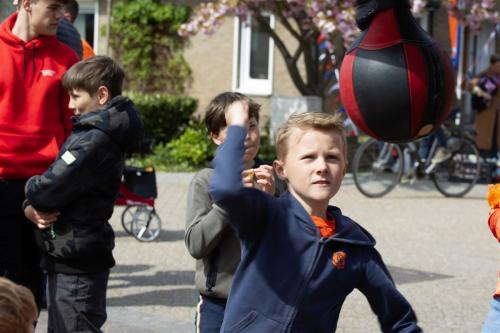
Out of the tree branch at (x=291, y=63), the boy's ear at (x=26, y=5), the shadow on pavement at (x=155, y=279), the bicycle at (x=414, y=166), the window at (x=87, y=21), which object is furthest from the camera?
the window at (x=87, y=21)

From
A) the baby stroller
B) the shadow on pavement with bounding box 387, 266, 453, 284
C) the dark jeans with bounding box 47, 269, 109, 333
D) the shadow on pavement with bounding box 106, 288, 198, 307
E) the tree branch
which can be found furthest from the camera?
the tree branch

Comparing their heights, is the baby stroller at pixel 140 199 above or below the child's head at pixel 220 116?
below

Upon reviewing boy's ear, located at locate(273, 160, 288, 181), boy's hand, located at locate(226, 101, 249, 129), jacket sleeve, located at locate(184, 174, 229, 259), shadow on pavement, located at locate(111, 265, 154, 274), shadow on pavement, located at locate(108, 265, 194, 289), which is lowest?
shadow on pavement, located at locate(111, 265, 154, 274)

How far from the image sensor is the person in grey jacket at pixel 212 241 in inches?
156

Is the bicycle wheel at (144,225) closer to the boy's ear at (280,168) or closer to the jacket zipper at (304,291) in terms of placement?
the boy's ear at (280,168)

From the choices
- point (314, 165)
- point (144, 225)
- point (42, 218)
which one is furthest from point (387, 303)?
point (144, 225)

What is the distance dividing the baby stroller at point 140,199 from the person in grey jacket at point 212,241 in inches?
201

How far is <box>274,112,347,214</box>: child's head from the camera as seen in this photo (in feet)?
10.4

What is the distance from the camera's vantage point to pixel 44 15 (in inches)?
202

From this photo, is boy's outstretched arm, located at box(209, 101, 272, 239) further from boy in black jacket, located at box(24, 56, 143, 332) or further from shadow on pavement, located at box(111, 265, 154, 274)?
shadow on pavement, located at box(111, 265, 154, 274)

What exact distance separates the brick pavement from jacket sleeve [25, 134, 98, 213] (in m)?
1.90

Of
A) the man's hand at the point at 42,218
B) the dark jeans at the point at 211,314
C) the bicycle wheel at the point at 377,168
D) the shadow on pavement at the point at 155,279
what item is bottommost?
the shadow on pavement at the point at 155,279

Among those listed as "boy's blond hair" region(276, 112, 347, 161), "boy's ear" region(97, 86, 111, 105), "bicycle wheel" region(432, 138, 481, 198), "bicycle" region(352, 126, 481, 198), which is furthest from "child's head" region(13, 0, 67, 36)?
"bicycle wheel" region(432, 138, 481, 198)

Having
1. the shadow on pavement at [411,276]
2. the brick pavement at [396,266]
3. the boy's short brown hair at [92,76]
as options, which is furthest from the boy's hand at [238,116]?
the shadow on pavement at [411,276]
